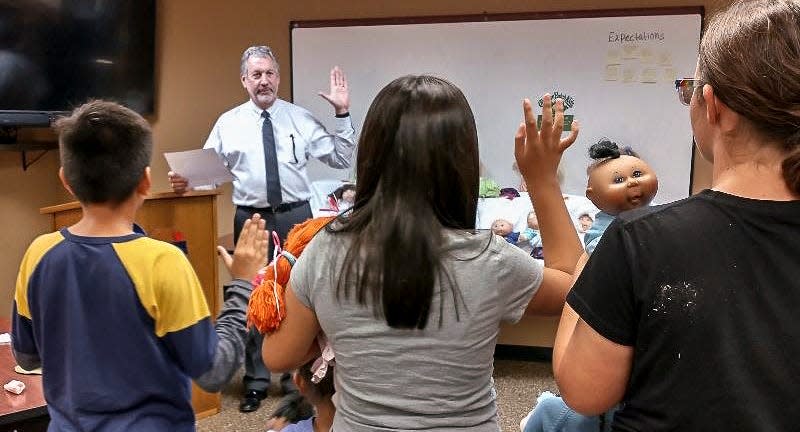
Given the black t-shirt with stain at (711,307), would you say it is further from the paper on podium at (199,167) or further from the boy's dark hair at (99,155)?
the paper on podium at (199,167)

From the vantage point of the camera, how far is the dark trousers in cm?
326

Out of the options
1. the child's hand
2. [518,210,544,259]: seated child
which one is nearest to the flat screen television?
[518,210,544,259]: seated child

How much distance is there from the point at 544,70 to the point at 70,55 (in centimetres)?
261

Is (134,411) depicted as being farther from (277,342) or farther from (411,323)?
(411,323)

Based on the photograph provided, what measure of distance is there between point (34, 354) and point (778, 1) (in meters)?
1.42

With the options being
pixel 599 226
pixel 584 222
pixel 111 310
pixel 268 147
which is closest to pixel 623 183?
pixel 599 226

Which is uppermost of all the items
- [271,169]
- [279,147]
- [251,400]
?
[279,147]

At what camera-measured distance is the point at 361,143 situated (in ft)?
3.47

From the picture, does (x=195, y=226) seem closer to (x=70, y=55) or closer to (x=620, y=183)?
(x=70, y=55)

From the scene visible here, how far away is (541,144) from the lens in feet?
3.57

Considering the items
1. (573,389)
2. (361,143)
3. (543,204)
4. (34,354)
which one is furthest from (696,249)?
(34,354)

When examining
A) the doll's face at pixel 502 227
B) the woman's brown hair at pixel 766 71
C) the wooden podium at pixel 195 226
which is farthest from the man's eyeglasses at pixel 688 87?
the doll's face at pixel 502 227

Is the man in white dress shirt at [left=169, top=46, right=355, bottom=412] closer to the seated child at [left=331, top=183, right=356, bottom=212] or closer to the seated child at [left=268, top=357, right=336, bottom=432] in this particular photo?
the seated child at [left=331, top=183, right=356, bottom=212]

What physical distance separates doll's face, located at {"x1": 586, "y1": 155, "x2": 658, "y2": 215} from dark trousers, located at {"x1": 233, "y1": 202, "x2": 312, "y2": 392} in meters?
2.17
